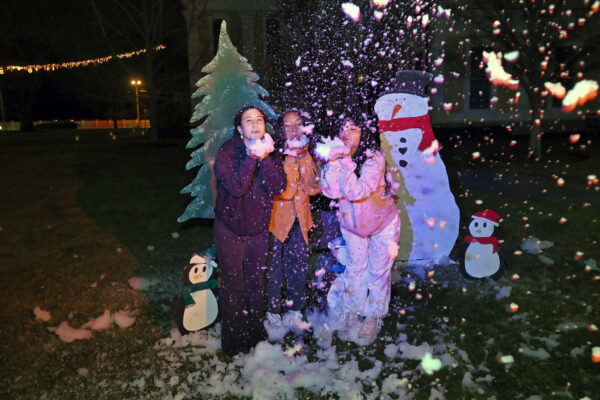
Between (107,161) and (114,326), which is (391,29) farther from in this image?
(107,161)

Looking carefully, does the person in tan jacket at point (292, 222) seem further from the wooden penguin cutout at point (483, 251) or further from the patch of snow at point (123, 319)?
the wooden penguin cutout at point (483, 251)

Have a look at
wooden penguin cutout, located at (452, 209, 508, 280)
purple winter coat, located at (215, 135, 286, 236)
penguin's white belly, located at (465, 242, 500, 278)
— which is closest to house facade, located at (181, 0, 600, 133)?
wooden penguin cutout, located at (452, 209, 508, 280)

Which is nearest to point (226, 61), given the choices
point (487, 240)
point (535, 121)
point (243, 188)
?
point (243, 188)

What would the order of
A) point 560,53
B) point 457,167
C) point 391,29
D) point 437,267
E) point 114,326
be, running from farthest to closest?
point 560,53 → point 457,167 → point 391,29 → point 437,267 → point 114,326

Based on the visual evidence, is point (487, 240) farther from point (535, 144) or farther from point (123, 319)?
point (535, 144)

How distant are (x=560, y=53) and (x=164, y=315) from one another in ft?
44.6

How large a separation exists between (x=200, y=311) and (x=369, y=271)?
1365 millimetres

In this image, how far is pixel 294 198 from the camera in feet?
13.0

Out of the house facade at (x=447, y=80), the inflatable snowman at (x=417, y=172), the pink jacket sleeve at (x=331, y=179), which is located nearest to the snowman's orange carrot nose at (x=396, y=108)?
the inflatable snowman at (x=417, y=172)

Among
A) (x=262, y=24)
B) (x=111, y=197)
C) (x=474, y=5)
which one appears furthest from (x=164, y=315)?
(x=262, y=24)

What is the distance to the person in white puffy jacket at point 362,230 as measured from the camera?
350cm

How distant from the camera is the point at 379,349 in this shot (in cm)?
370

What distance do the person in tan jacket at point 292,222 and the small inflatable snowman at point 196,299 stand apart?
0.48 metres

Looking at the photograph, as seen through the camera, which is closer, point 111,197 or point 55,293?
point 55,293
